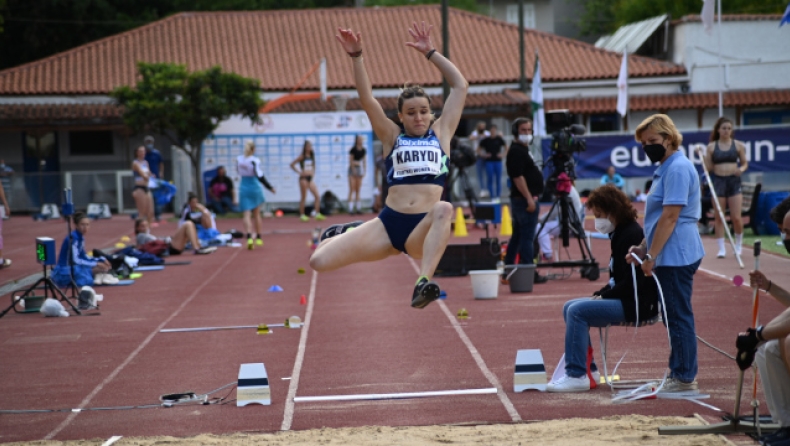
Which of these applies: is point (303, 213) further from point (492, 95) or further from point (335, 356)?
point (335, 356)

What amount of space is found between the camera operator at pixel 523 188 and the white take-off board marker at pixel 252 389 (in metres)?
5.86

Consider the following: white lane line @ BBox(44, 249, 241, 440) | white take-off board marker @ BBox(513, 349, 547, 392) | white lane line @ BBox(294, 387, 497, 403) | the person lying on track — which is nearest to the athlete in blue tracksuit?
white lane line @ BBox(44, 249, 241, 440)

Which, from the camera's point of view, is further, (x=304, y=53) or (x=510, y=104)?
(x=304, y=53)

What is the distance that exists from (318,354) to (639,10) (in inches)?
1827

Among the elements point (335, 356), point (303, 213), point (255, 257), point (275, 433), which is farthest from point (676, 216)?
point (303, 213)

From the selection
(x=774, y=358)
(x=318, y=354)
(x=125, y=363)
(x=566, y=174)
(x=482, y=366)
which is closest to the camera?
(x=774, y=358)

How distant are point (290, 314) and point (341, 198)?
615 inches

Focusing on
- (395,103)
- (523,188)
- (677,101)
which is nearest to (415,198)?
(523,188)

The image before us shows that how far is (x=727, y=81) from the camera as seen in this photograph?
3319cm

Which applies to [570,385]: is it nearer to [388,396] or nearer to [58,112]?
[388,396]

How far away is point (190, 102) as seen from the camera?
1049 inches

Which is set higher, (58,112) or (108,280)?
(58,112)

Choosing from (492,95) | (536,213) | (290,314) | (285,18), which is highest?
(285,18)

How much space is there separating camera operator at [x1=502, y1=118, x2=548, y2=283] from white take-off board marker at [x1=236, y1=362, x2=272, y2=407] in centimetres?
586
